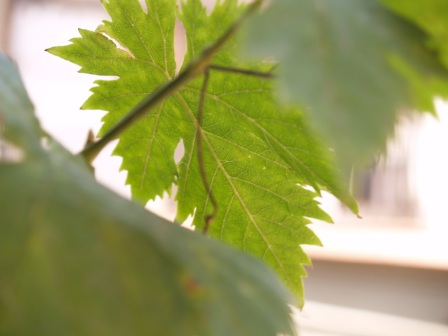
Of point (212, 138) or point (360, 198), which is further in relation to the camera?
point (360, 198)

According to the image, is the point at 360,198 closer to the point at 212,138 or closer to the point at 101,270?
the point at 212,138

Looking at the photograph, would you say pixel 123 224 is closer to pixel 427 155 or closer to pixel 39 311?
pixel 39 311

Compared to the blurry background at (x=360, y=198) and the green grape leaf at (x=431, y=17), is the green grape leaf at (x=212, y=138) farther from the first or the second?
the blurry background at (x=360, y=198)

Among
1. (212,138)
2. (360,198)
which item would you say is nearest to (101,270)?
(212,138)

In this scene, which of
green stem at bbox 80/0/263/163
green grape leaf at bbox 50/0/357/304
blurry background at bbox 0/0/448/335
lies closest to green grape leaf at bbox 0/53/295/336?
green stem at bbox 80/0/263/163

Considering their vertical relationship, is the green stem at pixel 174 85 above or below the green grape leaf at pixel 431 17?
below

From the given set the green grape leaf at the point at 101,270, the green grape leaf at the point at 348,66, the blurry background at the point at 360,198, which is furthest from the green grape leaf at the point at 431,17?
the blurry background at the point at 360,198
